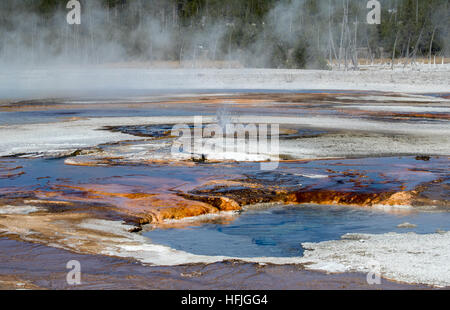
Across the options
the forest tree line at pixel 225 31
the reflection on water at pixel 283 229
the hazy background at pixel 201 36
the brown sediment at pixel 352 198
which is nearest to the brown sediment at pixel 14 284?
the reflection on water at pixel 283 229

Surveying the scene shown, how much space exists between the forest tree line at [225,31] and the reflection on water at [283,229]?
132 feet

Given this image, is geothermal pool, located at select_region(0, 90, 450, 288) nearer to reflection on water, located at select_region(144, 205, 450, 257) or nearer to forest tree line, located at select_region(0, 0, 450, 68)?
reflection on water, located at select_region(144, 205, 450, 257)

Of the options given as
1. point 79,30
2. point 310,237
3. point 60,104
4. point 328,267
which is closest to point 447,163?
point 310,237

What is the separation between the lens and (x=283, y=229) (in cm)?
601

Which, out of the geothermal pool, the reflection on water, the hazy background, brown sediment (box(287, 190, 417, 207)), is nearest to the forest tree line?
the hazy background

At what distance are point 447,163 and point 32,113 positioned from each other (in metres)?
10.9

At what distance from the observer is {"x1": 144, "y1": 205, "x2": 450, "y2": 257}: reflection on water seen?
17.8 ft

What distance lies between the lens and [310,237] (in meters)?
5.70

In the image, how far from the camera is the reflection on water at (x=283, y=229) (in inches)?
213

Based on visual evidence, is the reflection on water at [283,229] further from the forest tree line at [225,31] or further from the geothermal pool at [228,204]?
the forest tree line at [225,31]

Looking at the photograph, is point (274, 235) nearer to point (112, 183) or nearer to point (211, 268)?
point (211, 268)

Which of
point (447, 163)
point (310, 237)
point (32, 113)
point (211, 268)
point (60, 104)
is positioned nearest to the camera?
point (211, 268)

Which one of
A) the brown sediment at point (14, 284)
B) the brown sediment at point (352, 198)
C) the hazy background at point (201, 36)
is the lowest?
the brown sediment at point (352, 198)
